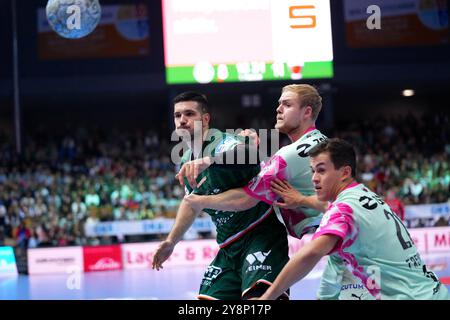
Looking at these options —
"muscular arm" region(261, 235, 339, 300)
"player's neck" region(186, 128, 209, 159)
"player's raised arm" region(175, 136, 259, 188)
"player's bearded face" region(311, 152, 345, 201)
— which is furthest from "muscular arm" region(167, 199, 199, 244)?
"muscular arm" region(261, 235, 339, 300)

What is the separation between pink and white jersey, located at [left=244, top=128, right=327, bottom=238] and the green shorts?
0.12m

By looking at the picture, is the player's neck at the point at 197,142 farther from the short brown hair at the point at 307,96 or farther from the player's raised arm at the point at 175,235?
the short brown hair at the point at 307,96

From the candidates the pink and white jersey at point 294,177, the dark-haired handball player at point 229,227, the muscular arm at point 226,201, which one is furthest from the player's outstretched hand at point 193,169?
the pink and white jersey at point 294,177

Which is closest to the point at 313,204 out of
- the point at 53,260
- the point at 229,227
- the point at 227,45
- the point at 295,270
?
the point at 229,227

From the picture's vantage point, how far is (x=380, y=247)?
305cm

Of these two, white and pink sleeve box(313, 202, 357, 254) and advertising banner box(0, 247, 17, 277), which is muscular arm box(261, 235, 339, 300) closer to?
white and pink sleeve box(313, 202, 357, 254)

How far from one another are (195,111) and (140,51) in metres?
19.0

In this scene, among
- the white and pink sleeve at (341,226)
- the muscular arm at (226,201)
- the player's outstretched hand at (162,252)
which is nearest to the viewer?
the white and pink sleeve at (341,226)

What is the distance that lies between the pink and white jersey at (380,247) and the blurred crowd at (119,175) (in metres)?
10.2

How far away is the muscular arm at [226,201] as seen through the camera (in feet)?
13.0

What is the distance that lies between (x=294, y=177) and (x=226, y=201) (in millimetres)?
533

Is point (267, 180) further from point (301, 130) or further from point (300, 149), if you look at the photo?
point (301, 130)

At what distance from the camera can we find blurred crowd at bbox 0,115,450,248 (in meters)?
17.3

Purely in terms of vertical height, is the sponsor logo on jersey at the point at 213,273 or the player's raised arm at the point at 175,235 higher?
the player's raised arm at the point at 175,235
